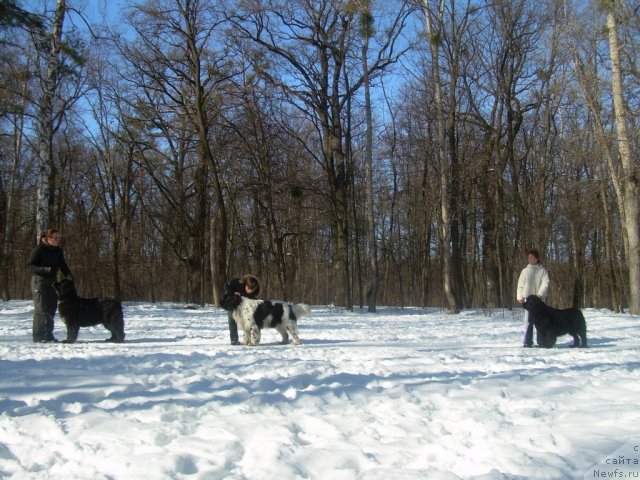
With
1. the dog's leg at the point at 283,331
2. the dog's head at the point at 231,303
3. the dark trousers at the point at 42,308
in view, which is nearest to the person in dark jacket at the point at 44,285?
the dark trousers at the point at 42,308

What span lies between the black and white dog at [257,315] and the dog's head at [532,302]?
13.3 ft

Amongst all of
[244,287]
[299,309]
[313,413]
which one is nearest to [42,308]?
[244,287]

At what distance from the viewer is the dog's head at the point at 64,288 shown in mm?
9406

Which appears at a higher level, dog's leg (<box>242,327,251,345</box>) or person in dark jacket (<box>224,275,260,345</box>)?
person in dark jacket (<box>224,275,260,345</box>)

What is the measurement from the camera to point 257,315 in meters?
9.74

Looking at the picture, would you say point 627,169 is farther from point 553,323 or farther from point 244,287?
point 244,287

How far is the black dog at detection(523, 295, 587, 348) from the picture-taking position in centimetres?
955

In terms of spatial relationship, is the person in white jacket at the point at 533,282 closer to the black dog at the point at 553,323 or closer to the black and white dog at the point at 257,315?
the black dog at the point at 553,323

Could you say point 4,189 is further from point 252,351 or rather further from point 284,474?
point 284,474

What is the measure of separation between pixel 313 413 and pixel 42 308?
246 inches

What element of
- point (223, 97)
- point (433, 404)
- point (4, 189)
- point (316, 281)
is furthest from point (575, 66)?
point (4, 189)

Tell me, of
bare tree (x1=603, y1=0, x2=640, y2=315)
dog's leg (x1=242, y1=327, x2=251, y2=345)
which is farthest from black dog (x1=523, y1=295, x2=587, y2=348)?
bare tree (x1=603, y1=0, x2=640, y2=315)

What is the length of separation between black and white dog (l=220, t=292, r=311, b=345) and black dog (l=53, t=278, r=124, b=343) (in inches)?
72.2

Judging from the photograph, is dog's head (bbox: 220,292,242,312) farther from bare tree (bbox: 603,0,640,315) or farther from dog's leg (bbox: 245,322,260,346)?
bare tree (bbox: 603,0,640,315)
